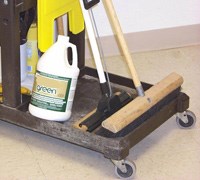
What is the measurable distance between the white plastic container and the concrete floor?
0.14m

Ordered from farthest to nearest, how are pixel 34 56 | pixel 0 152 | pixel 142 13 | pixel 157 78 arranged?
pixel 142 13 → pixel 157 78 → pixel 34 56 → pixel 0 152

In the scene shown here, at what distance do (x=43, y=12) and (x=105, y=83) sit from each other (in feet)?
1.01

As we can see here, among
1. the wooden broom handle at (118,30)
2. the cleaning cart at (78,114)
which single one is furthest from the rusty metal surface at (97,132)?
the wooden broom handle at (118,30)

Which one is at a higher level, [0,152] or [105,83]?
[105,83]

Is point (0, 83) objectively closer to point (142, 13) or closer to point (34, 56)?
point (34, 56)

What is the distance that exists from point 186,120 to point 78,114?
39 cm

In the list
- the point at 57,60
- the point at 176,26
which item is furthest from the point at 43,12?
the point at 176,26

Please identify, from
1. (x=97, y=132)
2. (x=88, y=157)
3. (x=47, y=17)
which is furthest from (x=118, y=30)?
(x=88, y=157)

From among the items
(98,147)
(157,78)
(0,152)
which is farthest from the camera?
(157,78)

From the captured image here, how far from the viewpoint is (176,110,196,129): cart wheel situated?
2.17 m

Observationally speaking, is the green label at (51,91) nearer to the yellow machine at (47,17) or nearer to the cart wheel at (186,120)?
the yellow machine at (47,17)

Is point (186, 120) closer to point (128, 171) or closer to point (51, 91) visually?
point (128, 171)

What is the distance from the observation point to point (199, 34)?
2.87m

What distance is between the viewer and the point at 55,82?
6.38 feet
